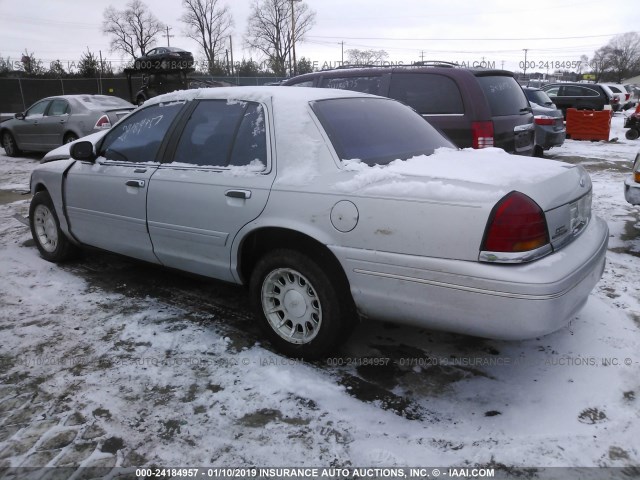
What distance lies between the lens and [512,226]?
2.37 m

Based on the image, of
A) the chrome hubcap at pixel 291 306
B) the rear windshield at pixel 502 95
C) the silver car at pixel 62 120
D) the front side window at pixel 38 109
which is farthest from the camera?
the front side window at pixel 38 109

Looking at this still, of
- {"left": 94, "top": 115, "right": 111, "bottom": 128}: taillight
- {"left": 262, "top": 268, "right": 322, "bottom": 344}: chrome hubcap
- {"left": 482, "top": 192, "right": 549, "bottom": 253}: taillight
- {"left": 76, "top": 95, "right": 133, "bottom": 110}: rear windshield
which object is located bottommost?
{"left": 262, "top": 268, "right": 322, "bottom": 344}: chrome hubcap

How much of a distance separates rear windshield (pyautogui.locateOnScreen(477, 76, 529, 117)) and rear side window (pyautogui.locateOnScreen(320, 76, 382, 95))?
3.87ft

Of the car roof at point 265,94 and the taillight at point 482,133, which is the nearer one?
Answer: the car roof at point 265,94

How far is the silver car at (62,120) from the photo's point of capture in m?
11.0

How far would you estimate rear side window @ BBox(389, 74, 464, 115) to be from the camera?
556 cm

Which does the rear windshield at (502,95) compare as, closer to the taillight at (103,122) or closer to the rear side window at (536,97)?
the taillight at (103,122)

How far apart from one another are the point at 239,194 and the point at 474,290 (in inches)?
59.4

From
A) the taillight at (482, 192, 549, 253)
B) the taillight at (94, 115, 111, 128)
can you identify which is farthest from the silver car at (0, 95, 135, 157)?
the taillight at (482, 192, 549, 253)

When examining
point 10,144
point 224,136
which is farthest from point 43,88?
point 224,136

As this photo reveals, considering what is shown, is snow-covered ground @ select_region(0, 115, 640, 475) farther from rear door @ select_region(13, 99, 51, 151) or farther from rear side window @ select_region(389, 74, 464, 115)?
rear door @ select_region(13, 99, 51, 151)

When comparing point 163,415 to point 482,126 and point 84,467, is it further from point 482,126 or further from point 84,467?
point 482,126

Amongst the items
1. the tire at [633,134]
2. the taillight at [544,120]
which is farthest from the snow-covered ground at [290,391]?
the tire at [633,134]

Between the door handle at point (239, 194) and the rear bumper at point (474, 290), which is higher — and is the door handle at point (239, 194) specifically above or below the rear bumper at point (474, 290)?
above
